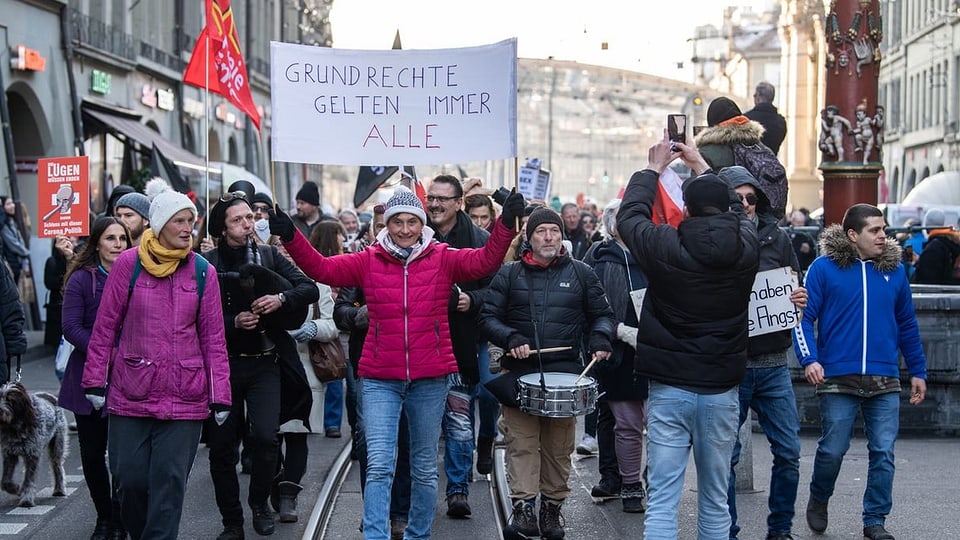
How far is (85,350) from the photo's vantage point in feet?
26.1

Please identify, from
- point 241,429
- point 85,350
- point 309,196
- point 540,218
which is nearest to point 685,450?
point 540,218

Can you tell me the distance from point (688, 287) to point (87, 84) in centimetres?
2473

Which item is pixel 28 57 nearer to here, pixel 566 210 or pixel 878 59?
pixel 566 210

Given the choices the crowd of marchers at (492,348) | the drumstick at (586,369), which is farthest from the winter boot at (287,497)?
the drumstick at (586,369)

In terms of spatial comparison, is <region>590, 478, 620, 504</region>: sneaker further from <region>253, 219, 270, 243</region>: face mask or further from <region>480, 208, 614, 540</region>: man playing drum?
<region>253, 219, 270, 243</region>: face mask

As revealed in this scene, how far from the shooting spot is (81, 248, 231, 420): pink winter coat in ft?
21.8

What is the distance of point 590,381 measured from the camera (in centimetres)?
789

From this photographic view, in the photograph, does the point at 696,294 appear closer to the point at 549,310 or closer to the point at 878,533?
the point at 549,310

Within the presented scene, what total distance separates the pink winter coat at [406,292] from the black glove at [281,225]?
9 centimetres

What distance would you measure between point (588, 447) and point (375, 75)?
13.2 ft

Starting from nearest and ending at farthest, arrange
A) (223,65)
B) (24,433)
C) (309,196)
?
1. (24,433)
2. (309,196)
3. (223,65)

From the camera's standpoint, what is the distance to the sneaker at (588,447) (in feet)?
37.4

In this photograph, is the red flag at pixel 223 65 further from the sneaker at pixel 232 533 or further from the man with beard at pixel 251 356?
the sneaker at pixel 232 533

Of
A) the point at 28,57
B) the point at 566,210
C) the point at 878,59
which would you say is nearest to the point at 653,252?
the point at 878,59
